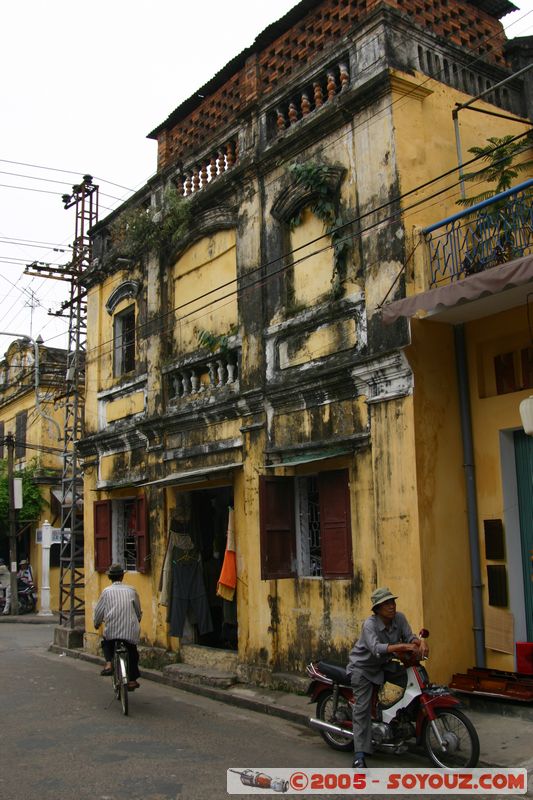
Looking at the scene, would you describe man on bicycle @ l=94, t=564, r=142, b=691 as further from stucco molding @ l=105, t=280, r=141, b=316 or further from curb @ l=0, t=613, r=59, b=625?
Answer: curb @ l=0, t=613, r=59, b=625

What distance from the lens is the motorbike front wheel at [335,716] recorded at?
726 centimetres

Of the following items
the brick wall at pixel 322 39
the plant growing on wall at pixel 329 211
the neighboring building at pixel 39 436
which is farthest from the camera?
the neighboring building at pixel 39 436

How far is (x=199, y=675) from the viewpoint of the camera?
11.1 metres

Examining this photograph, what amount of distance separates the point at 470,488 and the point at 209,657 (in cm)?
512

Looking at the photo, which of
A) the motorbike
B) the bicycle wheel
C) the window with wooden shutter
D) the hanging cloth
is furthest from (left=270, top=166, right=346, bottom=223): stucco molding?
the window with wooden shutter

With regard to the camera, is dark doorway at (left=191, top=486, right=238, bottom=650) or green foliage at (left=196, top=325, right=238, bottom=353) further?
dark doorway at (left=191, top=486, right=238, bottom=650)

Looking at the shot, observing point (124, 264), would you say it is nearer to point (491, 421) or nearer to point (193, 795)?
point (491, 421)

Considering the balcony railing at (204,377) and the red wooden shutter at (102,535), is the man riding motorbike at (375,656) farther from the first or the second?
the red wooden shutter at (102,535)

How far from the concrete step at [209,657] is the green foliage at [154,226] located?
6.49m

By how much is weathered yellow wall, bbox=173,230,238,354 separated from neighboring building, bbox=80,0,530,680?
1.5 inches

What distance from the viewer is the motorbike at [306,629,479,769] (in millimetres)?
6281

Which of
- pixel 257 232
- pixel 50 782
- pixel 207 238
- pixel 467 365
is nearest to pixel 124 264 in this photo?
pixel 207 238

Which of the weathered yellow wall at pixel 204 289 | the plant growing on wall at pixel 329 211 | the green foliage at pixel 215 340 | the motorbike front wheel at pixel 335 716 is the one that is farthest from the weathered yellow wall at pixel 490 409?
the weathered yellow wall at pixel 204 289

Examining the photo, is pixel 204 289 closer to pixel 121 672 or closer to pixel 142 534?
pixel 142 534
